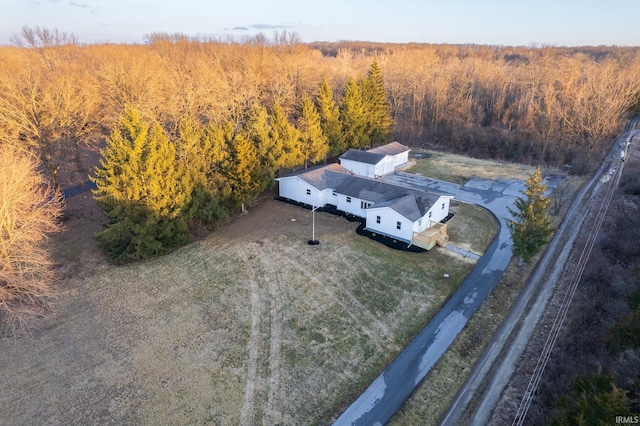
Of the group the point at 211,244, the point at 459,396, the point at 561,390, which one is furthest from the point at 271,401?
the point at 211,244

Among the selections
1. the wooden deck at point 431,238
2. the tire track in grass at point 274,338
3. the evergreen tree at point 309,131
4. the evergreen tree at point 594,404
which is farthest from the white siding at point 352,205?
the evergreen tree at point 594,404

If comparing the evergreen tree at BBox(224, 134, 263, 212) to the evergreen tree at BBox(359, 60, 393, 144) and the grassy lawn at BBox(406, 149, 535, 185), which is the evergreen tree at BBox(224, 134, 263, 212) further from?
the evergreen tree at BBox(359, 60, 393, 144)

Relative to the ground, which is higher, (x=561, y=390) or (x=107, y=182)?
(x=107, y=182)

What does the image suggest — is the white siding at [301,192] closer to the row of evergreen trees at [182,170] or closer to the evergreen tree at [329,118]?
the row of evergreen trees at [182,170]

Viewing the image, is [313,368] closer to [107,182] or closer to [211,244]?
[211,244]

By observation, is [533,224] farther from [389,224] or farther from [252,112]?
[252,112]
